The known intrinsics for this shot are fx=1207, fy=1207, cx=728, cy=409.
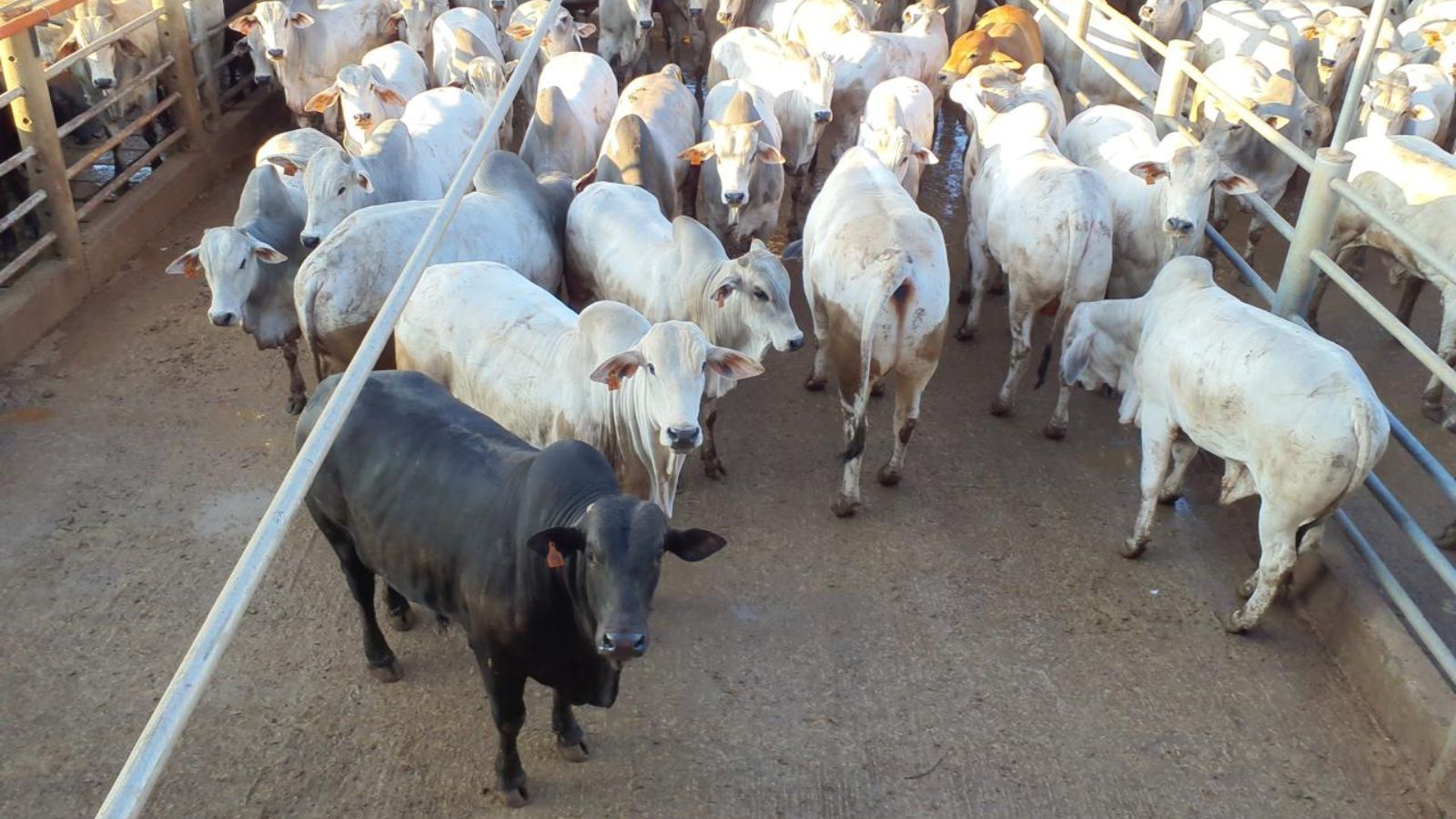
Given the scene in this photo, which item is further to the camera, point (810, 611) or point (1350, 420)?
point (810, 611)

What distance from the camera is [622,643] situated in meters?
3.16

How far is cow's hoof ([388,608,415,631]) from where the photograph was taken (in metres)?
4.83

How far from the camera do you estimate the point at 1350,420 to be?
14.1 ft

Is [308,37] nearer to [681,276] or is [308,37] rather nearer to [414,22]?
[414,22]

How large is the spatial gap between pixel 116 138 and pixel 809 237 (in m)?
4.97

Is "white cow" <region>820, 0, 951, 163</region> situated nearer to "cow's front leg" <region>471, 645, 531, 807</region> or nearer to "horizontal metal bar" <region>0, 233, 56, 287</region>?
"horizontal metal bar" <region>0, 233, 56, 287</region>

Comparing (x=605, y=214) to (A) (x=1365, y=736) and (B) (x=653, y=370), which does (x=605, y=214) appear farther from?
(A) (x=1365, y=736)

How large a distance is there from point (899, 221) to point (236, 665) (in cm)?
343

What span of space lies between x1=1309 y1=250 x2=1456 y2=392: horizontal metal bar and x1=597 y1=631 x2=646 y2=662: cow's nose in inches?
115

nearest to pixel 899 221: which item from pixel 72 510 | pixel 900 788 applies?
pixel 900 788

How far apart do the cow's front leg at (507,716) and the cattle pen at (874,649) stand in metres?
0.13

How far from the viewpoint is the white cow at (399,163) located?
249 inches

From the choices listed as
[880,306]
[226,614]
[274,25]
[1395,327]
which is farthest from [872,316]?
[274,25]

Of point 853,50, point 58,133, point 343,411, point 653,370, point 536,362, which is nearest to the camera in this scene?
point 343,411
